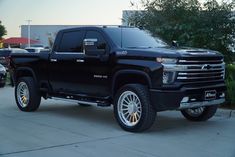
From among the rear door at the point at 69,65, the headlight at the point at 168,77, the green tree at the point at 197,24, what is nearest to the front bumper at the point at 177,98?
the headlight at the point at 168,77

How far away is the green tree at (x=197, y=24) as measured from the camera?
45.8 feet

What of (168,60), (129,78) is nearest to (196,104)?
(168,60)

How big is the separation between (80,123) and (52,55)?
1845 mm

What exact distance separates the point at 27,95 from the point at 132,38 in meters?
3.21

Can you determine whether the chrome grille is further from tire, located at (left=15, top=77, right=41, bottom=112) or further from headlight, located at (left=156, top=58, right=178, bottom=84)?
tire, located at (left=15, top=77, right=41, bottom=112)

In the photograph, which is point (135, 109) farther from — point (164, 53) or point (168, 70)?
point (164, 53)

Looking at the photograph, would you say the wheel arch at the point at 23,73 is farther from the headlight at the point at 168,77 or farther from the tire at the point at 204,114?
the headlight at the point at 168,77

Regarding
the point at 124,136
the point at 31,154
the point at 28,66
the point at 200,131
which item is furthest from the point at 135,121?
the point at 28,66

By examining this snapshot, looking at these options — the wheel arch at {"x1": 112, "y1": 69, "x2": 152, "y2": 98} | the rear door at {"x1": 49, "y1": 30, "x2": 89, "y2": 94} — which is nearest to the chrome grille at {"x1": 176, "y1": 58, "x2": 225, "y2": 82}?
the wheel arch at {"x1": 112, "y1": 69, "x2": 152, "y2": 98}

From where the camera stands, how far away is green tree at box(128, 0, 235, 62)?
13.9 metres

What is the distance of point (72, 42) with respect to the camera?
1059cm

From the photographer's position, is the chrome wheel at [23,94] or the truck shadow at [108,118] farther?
the chrome wheel at [23,94]

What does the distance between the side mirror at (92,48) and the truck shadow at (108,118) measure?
141cm

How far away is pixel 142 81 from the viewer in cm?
891
